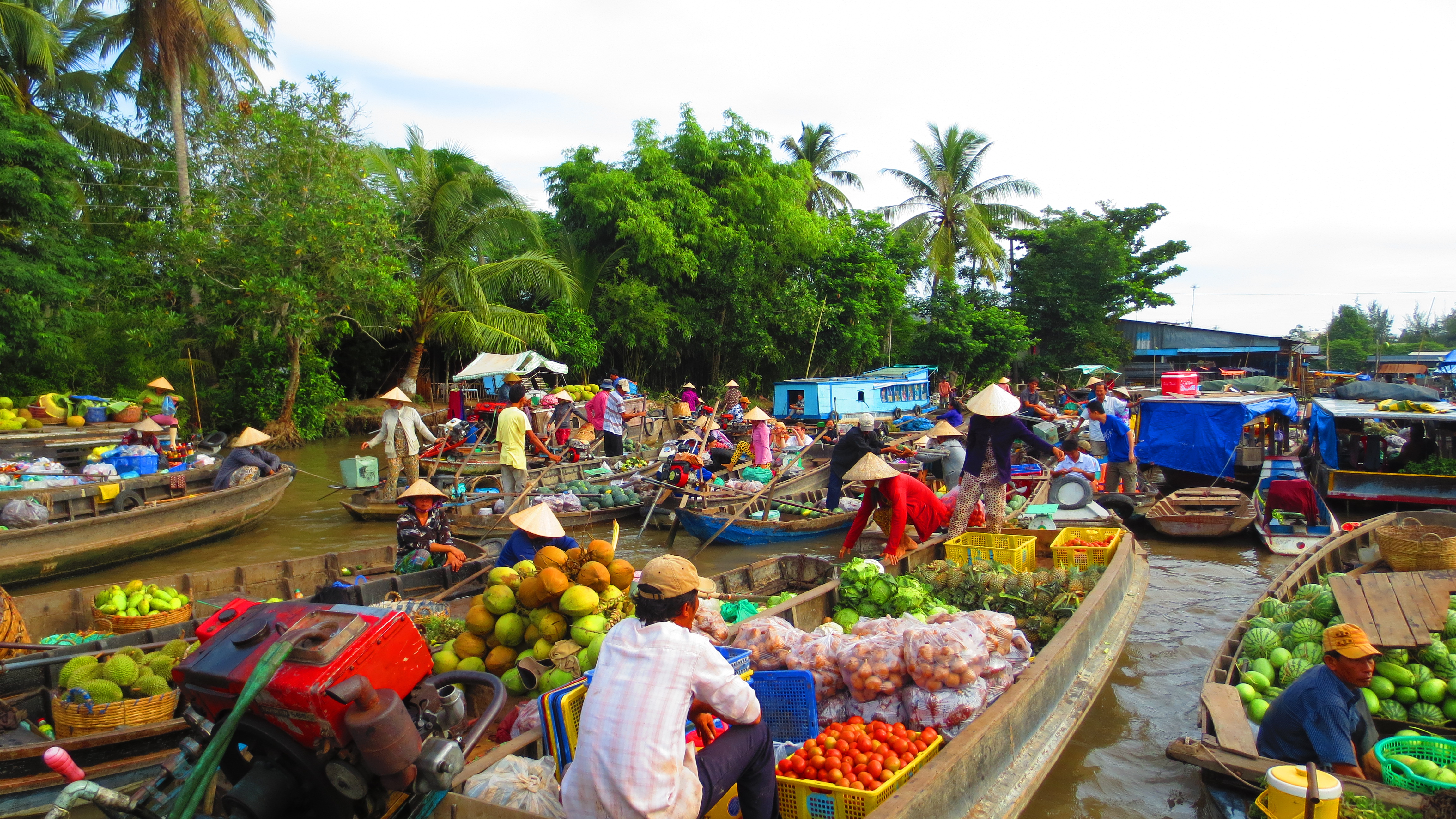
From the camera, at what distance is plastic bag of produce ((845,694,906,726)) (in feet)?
12.4

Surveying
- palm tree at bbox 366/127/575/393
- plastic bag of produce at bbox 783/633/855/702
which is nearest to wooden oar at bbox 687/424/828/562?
plastic bag of produce at bbox 783/633/855/702

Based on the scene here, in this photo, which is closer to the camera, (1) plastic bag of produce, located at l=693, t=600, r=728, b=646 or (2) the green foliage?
(1) plastic bag of produce, located at l=693, t=600, r=728, b=646

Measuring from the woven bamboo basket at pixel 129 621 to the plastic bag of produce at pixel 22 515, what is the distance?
13.1 feet

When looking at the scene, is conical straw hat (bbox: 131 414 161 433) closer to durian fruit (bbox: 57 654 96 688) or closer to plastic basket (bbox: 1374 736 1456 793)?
durian fruit (bbox: 57 654 96 688)

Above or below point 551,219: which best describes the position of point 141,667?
below

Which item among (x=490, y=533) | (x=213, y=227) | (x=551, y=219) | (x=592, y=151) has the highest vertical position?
(x=592, y=151)

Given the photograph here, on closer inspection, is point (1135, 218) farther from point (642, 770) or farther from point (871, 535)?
point (642, 770)

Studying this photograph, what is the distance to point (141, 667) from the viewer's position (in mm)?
4508

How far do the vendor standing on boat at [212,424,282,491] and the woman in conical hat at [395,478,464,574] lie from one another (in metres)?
5.49

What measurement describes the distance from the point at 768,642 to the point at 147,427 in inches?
476

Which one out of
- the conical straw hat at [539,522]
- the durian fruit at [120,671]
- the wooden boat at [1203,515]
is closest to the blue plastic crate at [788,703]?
the conical straw hat at [539,522]

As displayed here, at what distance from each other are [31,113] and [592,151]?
13.1 metres

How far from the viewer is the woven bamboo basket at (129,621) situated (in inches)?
224

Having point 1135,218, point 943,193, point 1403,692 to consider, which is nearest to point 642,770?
point 1403,692
